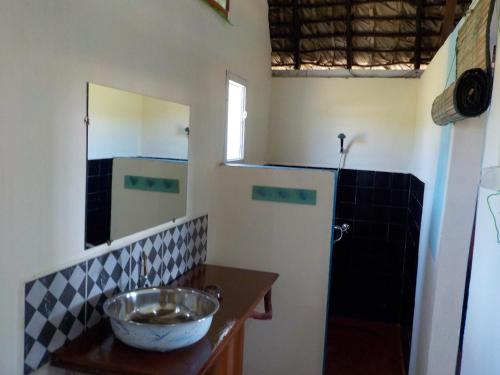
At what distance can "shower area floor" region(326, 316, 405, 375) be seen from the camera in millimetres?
3557

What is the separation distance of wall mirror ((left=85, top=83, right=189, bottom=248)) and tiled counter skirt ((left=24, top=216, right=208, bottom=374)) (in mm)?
101

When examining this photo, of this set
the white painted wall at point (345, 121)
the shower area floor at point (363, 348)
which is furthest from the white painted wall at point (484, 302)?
the white painted wall at point (345, 121)

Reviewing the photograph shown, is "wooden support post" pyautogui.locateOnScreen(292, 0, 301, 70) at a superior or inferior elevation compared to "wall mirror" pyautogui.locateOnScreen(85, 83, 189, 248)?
superior

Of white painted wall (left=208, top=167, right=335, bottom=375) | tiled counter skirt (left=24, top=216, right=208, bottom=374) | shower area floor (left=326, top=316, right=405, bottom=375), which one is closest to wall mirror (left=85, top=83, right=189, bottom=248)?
tiled counter skirt (left=24, top=216, right=208, bottom=374)

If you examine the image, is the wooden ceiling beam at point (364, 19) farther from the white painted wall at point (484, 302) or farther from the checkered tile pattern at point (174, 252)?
the white painted wall at point (484, 302)

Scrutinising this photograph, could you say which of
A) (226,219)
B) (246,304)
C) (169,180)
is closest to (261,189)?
(226,219)

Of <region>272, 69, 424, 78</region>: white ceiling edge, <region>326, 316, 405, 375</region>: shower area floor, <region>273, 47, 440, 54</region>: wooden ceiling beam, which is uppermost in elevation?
<region>273, 47, 440, 54</region>: wooden ceiling beam

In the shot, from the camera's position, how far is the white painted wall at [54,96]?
4.51 ft

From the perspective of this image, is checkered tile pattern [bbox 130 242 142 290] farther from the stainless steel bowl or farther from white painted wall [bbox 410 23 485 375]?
white painted wall [bbox 410 23 485 375]

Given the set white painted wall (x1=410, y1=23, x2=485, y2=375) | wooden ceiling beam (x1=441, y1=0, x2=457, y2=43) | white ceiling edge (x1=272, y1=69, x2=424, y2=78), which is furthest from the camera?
white ceiling edge (x1=272, y1=69, x2=424, y2=78)

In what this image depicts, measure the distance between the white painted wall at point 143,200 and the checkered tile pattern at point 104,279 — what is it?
0.33 feet

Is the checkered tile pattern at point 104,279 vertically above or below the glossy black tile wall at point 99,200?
below

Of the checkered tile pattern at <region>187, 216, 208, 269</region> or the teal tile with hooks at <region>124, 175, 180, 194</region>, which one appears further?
the checkered tile pattern at <region>187, 216, 208, 269</region>

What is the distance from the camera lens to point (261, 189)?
2.86 meters
